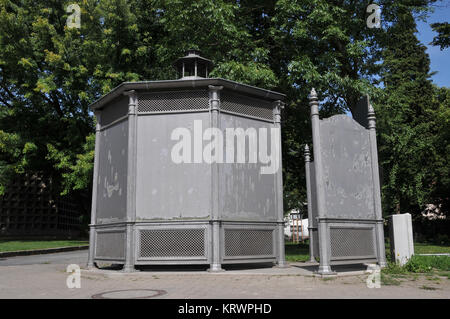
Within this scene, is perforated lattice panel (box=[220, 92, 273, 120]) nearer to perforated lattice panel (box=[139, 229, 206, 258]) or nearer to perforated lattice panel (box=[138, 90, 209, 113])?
perforated lattice panel (box=[138, 90, 209, 113])

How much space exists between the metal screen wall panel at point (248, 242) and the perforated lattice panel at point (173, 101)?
3016 millimetres

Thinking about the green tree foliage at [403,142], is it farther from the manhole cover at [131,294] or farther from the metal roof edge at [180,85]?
the manhole cover at [131,294]

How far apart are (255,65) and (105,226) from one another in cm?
860

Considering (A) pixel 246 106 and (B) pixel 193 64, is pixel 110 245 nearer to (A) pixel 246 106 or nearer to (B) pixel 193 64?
(A) pixel 246 106

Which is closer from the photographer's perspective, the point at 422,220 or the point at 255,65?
the point at 255,65

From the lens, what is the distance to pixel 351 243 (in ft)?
28.5

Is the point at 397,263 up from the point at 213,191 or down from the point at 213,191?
down

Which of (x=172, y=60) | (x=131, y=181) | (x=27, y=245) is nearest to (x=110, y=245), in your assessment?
(x=131, y=181)

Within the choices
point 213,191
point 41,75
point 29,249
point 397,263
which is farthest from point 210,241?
point 41,75

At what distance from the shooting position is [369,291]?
251 inches

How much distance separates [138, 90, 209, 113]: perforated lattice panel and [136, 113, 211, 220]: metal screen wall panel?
17cm

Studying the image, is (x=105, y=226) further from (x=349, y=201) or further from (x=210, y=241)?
(x=349, y=201)

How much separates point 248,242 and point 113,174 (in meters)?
3.71

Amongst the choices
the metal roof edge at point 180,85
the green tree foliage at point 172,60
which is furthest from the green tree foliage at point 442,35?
the metal roof edge at point 180,85
